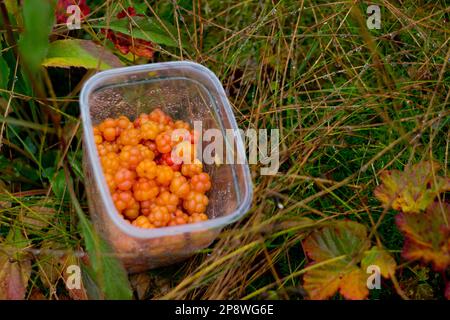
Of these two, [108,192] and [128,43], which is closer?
[108,192]

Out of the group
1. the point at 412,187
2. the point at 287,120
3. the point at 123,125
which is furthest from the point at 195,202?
the point at 412,187

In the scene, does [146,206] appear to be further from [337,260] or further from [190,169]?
[337,260]

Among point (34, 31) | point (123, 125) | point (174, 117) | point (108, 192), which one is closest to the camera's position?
point (34, 31)

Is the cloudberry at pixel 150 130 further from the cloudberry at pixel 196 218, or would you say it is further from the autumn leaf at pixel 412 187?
the autumn leaf at pixel 412 187

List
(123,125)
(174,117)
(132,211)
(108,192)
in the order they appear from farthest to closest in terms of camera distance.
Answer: (174,117) < (123,125) < (132,211) < (108,192)

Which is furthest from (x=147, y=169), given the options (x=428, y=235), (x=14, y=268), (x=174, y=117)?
(x=428, y=235)

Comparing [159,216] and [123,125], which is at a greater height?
[123,125]

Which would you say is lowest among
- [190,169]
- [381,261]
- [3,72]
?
[381,261]

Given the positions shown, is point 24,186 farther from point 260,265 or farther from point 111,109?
point 260,265

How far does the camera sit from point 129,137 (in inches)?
50.2

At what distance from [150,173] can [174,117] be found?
0.26m

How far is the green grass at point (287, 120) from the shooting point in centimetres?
124
